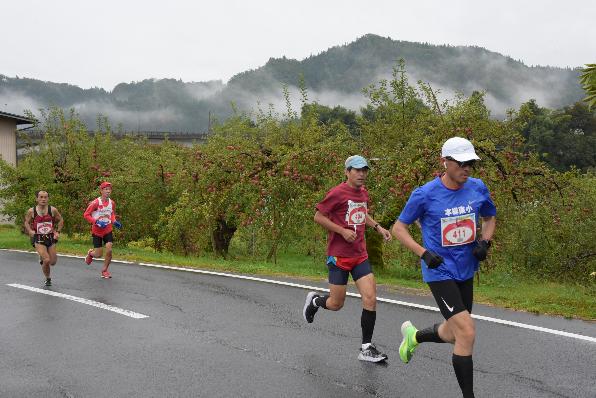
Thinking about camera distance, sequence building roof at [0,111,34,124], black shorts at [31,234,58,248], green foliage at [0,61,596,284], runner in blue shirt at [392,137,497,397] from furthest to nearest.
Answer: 1. building roof at [0,111,34,124]
2. green foliage at [0,61,596,284]
3. black shorts at [31,234,58,248]
4. runner in blue shirt at [392,137,497,397]

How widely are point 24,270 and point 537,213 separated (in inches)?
437

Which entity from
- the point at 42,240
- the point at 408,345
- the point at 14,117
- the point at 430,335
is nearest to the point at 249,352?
the point at 408,345

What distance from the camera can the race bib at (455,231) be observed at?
14.3 feet

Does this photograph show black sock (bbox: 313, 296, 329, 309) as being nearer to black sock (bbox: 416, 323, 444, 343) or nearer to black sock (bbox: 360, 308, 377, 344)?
black sock (bbox: 360, 308, 377, 344)

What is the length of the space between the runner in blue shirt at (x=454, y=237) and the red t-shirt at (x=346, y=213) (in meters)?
1.31

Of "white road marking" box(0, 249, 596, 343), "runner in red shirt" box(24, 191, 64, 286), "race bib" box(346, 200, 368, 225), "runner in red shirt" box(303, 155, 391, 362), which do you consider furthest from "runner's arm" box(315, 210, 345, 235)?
"runner in red shirt" box(24, 191, 64, 286)

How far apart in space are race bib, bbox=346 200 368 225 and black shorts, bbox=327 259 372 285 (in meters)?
0.42

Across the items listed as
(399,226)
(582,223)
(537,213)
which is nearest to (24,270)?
(399,226)

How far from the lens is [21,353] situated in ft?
19.2

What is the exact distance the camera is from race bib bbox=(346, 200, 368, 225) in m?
5.88

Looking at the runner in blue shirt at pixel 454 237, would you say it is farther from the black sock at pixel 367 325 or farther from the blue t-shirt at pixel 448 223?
the black sock at pixel 367 325

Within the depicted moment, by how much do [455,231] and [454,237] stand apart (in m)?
0.04

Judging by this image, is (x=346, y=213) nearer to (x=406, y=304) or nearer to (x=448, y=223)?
(x=448, y=223)

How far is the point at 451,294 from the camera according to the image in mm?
4328
